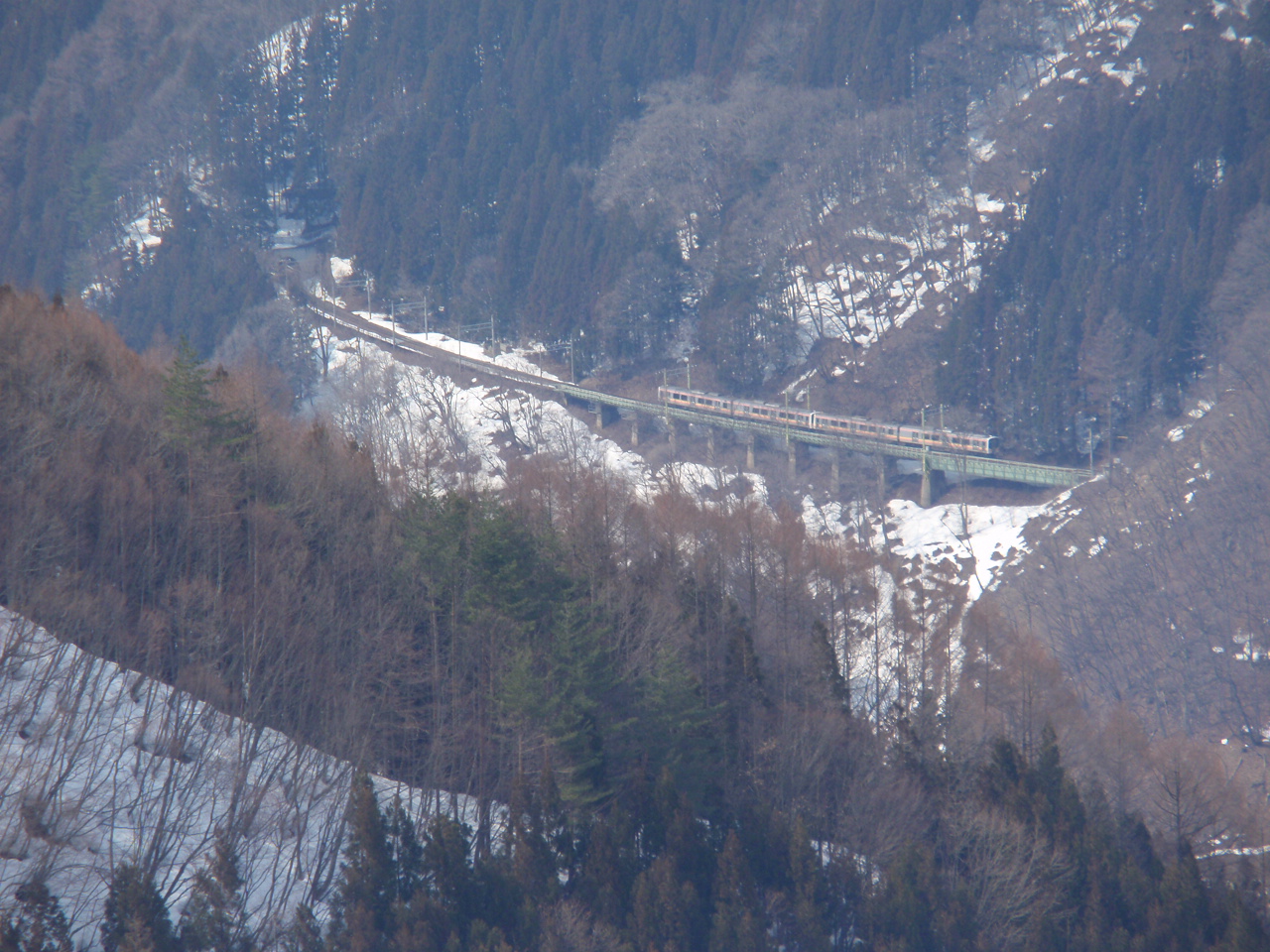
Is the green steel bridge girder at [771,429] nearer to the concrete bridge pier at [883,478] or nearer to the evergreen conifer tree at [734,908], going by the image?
the concrete bridge pier at [883,478]

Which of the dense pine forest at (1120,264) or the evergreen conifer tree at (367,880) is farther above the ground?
the dense pine forest at (1120,264)

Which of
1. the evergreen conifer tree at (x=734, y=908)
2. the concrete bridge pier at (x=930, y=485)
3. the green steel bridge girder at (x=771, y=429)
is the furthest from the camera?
the concrete bridge pier at (x=930, y=485)

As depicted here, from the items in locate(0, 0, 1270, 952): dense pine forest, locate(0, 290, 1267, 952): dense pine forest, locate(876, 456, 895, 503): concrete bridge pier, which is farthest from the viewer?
locate(876, 456, 895, 503): concrete bridge pier

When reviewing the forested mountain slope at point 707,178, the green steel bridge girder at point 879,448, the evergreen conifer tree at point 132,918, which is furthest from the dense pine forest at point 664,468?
the green steel bridge girder at point 879,448

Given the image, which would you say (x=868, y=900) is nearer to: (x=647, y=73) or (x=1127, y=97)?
(x=1127, y=97)

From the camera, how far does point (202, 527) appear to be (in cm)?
2134

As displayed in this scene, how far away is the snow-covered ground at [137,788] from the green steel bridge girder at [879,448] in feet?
145

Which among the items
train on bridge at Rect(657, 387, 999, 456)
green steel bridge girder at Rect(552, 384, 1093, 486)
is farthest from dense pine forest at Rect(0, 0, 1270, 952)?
train on bridge at Rect(657, 387, 999, 456)

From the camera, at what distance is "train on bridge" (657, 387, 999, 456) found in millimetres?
58406

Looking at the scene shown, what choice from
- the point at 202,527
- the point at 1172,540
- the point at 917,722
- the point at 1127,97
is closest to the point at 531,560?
the point at 202,527

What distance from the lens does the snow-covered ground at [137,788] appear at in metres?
14.6

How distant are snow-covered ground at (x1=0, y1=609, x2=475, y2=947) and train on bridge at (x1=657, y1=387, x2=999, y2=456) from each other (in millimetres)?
45615

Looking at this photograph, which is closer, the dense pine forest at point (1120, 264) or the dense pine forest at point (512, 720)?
the dense pine forest at point (512, 720)

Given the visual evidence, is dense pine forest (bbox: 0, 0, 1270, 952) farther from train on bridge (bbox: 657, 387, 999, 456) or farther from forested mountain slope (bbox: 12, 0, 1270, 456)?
train on bridge (bbox: 657, 387, 999, 456)
